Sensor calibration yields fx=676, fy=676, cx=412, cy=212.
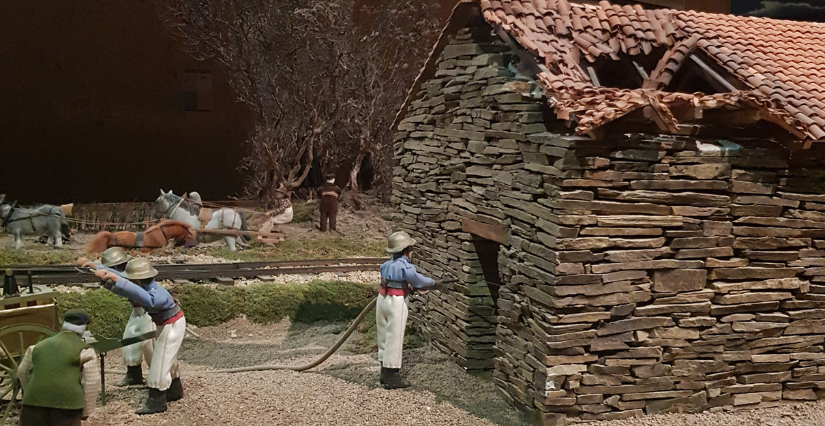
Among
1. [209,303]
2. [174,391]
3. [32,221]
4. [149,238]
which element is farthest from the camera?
[149,238]

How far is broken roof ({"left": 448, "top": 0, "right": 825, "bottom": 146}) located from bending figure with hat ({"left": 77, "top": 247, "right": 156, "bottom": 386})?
4.56 m

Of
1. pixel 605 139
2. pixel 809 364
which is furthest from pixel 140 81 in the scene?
pixel 809 364

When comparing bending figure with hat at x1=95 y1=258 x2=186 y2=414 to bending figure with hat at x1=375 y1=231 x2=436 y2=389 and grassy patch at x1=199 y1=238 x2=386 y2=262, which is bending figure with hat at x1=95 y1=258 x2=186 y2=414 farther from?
grassy patch at x1=199 y1=238 x2=386 y2=262

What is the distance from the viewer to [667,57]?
7266 millimetres

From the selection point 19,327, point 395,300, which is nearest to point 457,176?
point 395,300

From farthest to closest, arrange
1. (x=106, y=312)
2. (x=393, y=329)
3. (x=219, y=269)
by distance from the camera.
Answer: (x=219, y=269) → (x=106, y=312) → (x=393, y=329)

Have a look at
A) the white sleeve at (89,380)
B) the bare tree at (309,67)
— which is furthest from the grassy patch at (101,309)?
the bare tree at (309,67)

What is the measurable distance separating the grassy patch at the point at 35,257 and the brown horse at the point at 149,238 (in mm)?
388

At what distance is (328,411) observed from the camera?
21.9 ft

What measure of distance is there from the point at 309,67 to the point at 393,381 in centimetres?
931

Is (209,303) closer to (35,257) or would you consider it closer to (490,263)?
(35,257)

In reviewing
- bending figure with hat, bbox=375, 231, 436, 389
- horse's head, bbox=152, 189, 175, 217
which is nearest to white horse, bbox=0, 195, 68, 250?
horse's head, bbox=152, 189, 175, 217

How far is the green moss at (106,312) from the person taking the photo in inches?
370

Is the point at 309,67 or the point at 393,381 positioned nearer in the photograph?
the point at 393,381
